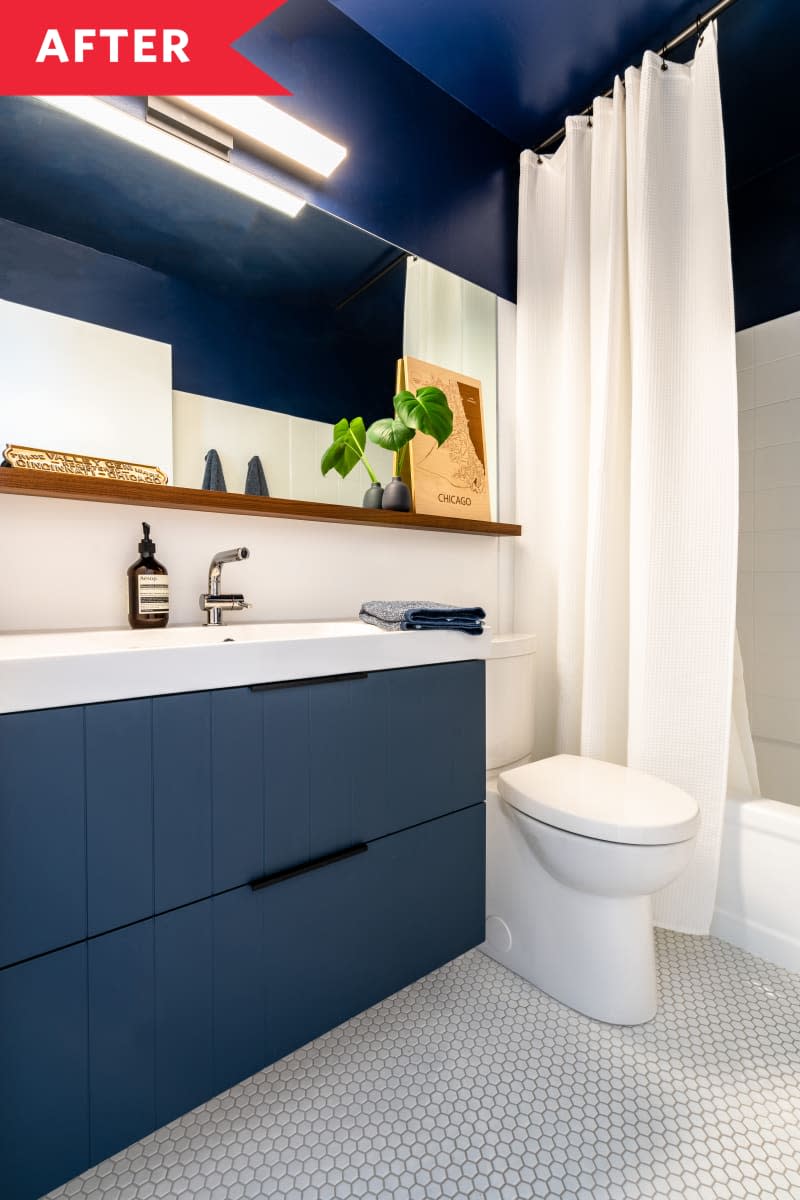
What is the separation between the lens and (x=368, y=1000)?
1083 mm

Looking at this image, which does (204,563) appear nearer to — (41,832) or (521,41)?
(41,832)

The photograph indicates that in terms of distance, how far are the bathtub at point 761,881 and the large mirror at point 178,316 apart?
4.42 feet

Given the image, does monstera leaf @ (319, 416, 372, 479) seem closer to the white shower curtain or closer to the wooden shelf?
the wooden shelf

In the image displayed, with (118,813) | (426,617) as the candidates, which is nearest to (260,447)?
(426,617)

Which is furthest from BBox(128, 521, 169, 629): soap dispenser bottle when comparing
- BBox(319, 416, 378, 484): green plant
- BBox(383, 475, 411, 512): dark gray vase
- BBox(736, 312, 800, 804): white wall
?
BBox(736, 312, 800, 804): white wall

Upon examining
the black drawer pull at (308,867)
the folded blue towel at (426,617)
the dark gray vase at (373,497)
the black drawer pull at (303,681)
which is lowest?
the black drawer pull at (308,867)

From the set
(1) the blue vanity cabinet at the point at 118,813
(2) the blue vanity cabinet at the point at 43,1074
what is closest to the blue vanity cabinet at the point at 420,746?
(1) the blue vanity cabinet at the point at 118,813

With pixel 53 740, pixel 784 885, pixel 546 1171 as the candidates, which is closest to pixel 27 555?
pixel 53 740

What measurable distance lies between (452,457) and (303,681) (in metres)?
1.13

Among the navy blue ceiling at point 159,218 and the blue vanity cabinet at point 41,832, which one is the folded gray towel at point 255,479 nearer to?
the navy blue ceiling at point 159,218

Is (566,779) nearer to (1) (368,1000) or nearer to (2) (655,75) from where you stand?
(1) (368,1000)

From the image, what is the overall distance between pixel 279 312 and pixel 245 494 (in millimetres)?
522

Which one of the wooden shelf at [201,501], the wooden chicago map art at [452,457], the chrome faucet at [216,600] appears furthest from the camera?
the wooden chicago map art at [452,457]

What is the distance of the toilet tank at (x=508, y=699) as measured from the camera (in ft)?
5.16
